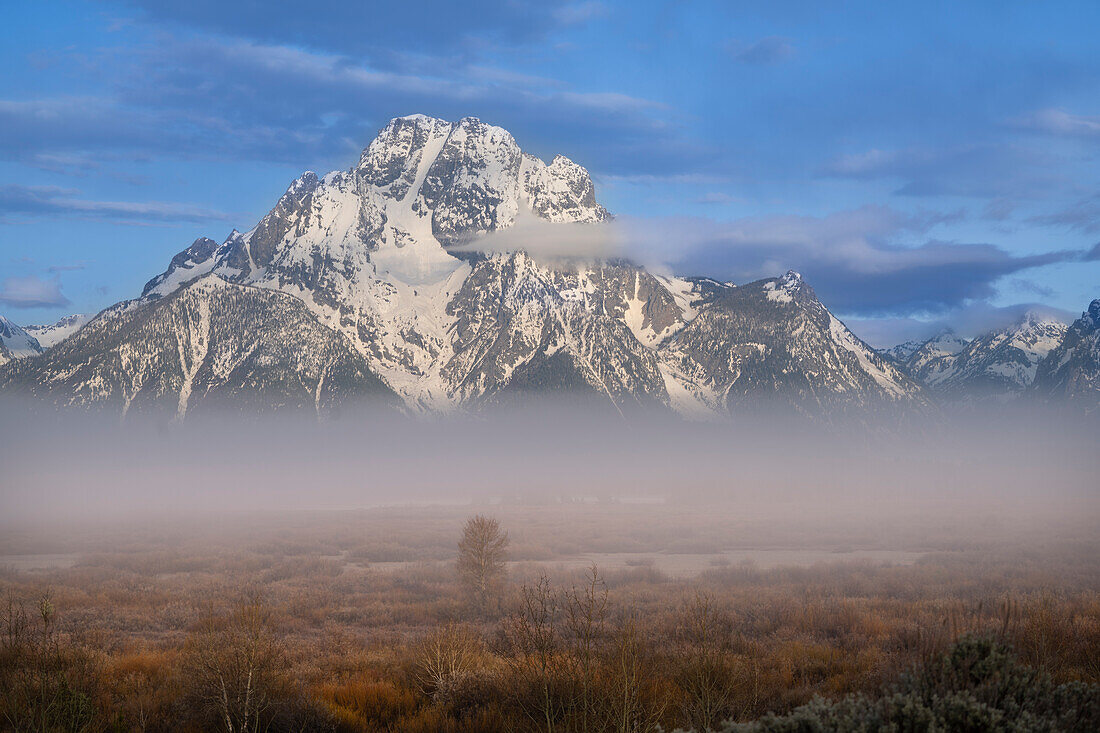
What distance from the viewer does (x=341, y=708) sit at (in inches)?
846

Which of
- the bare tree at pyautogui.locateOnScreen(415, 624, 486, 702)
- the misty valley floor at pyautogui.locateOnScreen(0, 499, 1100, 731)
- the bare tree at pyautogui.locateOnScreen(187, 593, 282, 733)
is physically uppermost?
the bare tree at pyautogui.locateOnScreen(187, 593, 282, 733)

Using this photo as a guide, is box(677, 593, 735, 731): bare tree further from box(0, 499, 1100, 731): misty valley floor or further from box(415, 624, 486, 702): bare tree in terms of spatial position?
box(415, 624, 486, 702): bare tree

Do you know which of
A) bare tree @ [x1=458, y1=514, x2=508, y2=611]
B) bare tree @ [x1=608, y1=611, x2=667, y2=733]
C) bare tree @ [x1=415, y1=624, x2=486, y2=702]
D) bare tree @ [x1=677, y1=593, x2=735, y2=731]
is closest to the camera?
bare tree @ [x1=608, y1=611, x2=667, y2=733]

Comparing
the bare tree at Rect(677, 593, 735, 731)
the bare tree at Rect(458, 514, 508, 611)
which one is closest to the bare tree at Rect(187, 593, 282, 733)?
the bare tree at Rect(677, 593, 735, 731)

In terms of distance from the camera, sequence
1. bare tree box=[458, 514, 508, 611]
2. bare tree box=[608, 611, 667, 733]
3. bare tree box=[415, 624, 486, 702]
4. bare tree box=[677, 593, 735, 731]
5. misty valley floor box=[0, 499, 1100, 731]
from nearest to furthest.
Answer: bare tree box=[608, 611, 667, 733], bare tree box=[677, 593, 735, 731], misty valley floor box=[0, 499, 1100, 731], bare tree box=[415, 624, 486, 702], bare tree box=[458, 514, 508, 611]

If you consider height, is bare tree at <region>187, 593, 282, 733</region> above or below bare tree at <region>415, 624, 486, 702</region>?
above

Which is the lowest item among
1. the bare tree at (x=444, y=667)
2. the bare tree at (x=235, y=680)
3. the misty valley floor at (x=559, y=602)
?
the misty valley floor at (x=559, y=602)

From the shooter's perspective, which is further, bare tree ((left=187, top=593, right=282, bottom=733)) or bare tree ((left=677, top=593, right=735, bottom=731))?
bare tree ((left=187, top=593, right=282, bottom=733))

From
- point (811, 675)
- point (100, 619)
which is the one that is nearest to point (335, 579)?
point (100, 619)

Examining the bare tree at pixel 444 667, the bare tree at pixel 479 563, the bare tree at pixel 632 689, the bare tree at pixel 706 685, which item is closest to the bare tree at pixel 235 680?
the bare tree at pixel 444 667

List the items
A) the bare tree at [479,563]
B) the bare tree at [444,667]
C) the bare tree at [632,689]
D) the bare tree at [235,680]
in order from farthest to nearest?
the bare tree at [479,563]
the bare tree at [444,667]
the bare tree at [235,680]
the bare tree at [632,689]

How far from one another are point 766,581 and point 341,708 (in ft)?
142

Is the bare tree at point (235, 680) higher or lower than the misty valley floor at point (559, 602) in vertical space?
higher

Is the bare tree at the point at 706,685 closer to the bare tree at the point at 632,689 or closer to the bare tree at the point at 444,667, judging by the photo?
the bare tree at the point at 632,689
